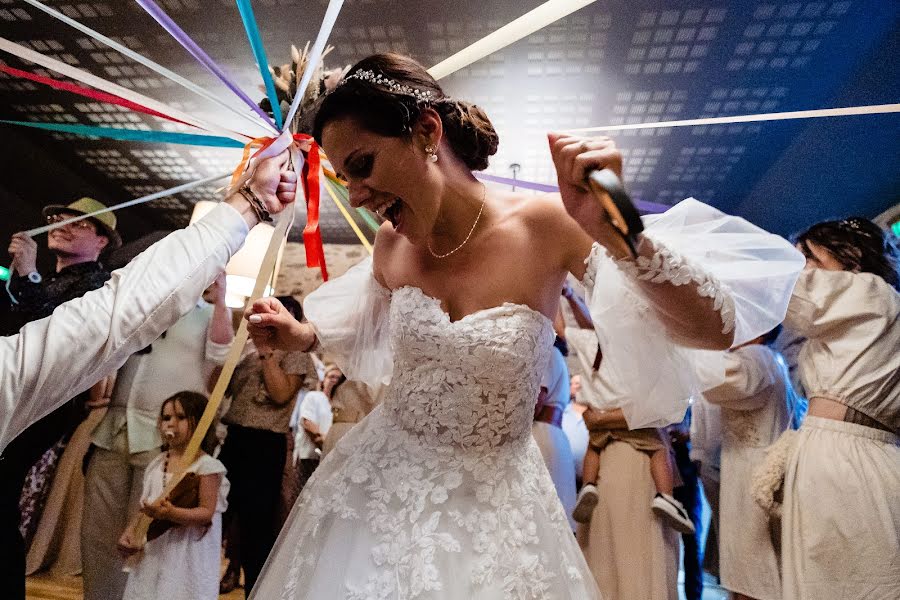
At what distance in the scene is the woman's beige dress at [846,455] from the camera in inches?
60.9

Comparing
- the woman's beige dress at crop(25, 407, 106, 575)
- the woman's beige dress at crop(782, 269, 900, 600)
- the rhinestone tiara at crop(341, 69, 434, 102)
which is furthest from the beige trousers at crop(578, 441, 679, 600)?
the woman's beige dress at crop(25, 407, 106, 575)

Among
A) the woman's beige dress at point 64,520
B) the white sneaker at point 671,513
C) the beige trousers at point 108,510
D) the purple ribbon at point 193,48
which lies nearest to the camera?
the purple ribbon at point 193,48

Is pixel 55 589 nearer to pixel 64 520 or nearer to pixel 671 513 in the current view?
pixel 64 520

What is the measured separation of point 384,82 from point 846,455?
5.70 ft

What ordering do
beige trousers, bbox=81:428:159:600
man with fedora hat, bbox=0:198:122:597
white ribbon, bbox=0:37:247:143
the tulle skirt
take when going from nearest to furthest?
the tulle skirt → white ribbon, bbox=0:37:247:143 → man with fedora hat, bbox=0:198:122:597 → beige trousers, bbox=81:428:159:600

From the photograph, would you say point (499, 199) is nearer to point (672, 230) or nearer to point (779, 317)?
point (672, 230)

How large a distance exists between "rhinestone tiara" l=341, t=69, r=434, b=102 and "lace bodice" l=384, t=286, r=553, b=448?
1.55 feet

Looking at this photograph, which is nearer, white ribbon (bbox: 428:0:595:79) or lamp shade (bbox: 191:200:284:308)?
white ribbon (bbox: 428:0:595:79)

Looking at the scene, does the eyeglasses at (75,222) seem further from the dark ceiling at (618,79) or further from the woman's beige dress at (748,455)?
the woman's beige dress at (748,455)

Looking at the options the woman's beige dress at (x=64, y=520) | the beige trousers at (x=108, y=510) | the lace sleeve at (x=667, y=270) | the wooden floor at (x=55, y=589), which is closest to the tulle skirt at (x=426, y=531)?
the lace sleeve at (x=667, y=270)

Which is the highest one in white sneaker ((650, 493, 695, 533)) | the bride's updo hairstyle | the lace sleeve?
the bride's updo hairstyle

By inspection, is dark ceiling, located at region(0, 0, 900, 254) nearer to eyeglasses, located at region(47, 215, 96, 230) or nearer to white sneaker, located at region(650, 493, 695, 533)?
eyeglasses, located at region(47, 215, 96, 230)

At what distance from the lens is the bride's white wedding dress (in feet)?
2.95

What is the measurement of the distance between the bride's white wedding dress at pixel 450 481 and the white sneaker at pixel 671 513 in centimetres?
112
